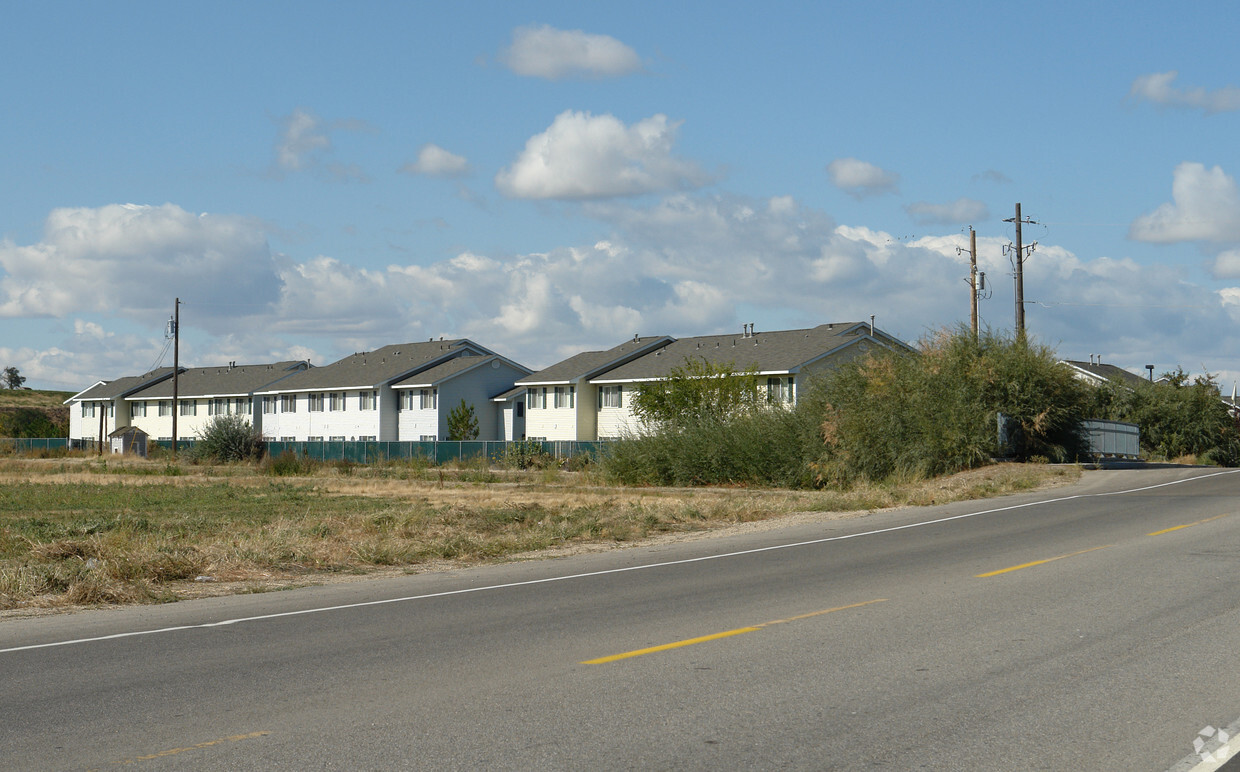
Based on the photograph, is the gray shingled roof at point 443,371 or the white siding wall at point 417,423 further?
the white siding wall at point 417,423

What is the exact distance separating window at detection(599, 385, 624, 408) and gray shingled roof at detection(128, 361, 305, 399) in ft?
105

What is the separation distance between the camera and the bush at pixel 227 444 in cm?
6638

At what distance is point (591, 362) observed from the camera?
7156 centimetres

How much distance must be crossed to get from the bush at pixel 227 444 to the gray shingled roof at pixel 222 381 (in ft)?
67.3

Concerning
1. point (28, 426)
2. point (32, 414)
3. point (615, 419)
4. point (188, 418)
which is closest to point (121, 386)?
point (188, 418)

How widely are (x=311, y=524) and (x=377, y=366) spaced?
61.0 metres

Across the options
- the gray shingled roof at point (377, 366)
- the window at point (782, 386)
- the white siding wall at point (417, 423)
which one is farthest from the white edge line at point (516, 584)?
the gray shingled roof at point (377, 366)

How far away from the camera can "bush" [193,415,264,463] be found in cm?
6638

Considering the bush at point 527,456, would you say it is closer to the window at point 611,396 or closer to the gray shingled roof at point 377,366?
the window at point 611,396

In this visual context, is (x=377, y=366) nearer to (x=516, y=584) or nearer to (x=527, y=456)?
(x=527, y=456)

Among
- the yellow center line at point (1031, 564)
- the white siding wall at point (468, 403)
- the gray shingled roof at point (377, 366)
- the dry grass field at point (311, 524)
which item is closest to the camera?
the yellow center line at point (1031, 564)

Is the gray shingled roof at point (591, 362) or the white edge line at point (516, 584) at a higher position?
the gray shingled roof at point (591, 362)

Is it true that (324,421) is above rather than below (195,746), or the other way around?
above

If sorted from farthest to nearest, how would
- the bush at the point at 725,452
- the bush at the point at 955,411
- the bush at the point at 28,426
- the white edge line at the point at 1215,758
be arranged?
the bush at the point at 28,426
the bush at the point at 725,452
the bush at the point at 955,411
the white edge line at the point at 1215,758
